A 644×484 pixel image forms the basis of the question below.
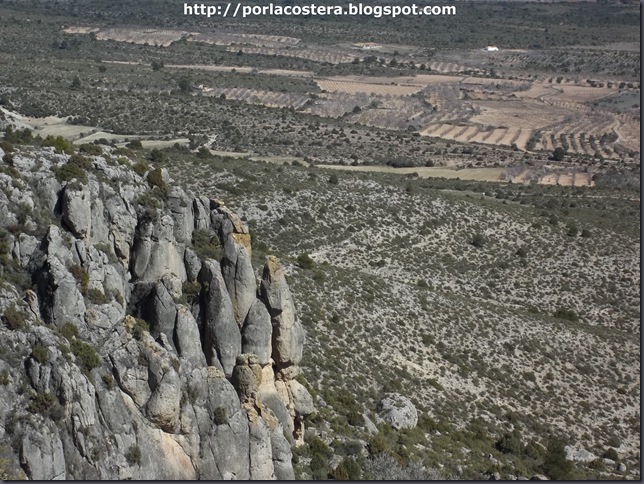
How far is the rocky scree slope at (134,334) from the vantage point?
964 inches

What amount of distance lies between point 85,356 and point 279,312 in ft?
28.5

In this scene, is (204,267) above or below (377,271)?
above

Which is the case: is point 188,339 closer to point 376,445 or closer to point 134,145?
point 376,445

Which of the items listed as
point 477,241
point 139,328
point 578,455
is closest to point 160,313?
point 139,328

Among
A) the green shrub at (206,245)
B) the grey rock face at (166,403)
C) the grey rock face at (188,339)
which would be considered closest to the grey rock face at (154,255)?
the green shrub at (206,245)

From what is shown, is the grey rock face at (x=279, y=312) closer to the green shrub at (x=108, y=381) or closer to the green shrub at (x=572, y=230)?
the green shrub at (x=108, y=381)

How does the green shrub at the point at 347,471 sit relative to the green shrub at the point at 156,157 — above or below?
below

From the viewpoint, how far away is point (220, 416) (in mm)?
27875

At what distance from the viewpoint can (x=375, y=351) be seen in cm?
4866

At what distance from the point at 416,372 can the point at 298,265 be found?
9395mm

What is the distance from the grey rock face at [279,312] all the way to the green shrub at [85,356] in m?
8.03

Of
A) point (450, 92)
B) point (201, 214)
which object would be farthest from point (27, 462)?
point (450, 92)

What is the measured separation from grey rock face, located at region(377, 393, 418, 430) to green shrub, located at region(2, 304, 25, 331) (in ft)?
63.6

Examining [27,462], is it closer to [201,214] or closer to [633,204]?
[201,214]
